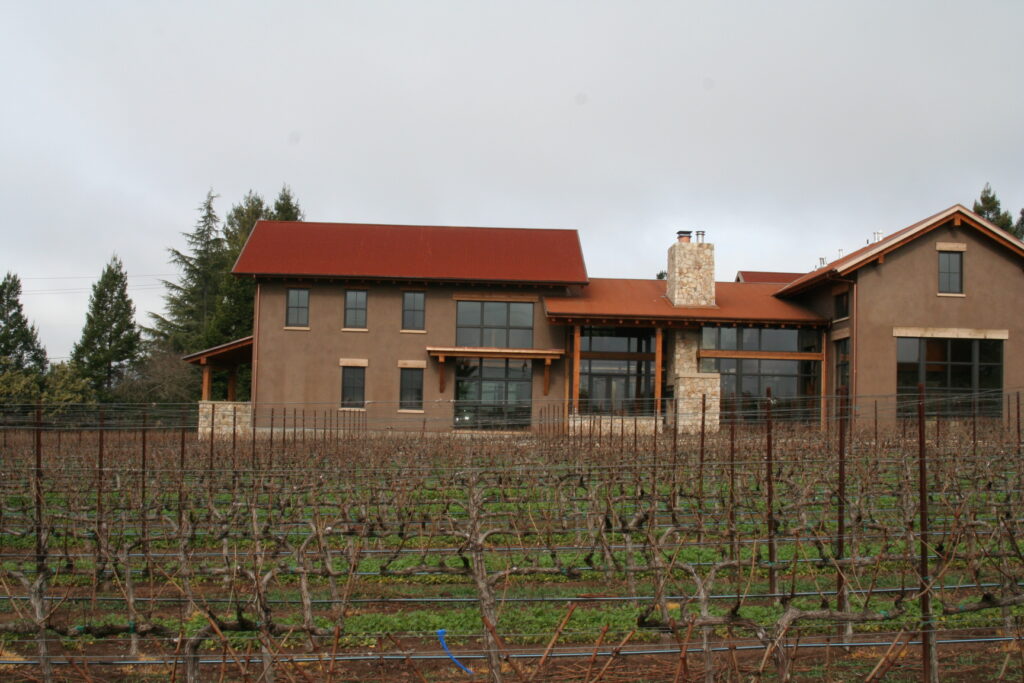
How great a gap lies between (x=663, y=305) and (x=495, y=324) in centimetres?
503

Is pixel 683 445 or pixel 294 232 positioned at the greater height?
pixel 294 232

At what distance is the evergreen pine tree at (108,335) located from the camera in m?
43.2

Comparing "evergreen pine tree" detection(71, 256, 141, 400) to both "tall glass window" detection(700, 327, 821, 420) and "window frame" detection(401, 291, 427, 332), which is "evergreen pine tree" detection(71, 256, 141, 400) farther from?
"tall glass window" detection(700, 327, 821, 420)

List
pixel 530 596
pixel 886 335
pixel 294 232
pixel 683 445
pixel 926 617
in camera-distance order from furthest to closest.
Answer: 1. pixel 294 232
2. pixel 886 335
3. pixel 683 445
4. pixel 530 596
5. pixel 926 617

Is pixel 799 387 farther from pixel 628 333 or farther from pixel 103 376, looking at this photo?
pixel 103 376

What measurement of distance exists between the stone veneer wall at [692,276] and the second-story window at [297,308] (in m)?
11.0

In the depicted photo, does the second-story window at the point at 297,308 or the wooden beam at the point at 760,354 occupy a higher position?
the second-story window at the point at 297,308

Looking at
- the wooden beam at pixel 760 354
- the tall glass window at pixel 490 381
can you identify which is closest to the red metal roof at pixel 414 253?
the tall glass window at pixel 490 381

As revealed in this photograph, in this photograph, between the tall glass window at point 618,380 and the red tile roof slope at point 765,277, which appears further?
the red tile roof slope at point 765,277

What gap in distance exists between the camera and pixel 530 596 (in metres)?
8.72

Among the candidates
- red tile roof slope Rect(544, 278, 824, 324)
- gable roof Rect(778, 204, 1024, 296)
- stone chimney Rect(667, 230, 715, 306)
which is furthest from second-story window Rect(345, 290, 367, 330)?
gable roof Rect(778, 204, 1024, 296)

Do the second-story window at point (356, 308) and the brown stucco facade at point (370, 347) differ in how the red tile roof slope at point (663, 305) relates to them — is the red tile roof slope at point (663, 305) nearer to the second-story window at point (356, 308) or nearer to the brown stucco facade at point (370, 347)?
the brown stucco facade at point (370, 347)

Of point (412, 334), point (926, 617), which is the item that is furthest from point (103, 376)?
point (926, 617)

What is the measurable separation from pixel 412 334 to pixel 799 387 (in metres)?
11.4
